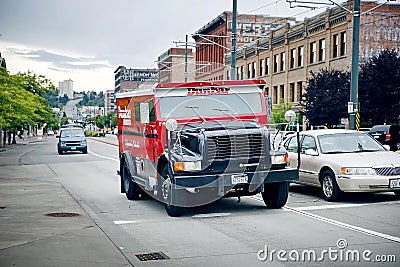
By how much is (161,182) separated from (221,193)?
4.68ft

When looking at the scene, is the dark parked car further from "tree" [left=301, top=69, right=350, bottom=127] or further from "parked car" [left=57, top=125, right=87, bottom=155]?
"parked car" [left=57, top=125, right=87, bottom=155]

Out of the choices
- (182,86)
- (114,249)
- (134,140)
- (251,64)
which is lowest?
(114,249)

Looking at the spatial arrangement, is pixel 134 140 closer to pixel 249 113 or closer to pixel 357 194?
pixel 249 113

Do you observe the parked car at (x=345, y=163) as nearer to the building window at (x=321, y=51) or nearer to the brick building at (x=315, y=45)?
the brick building at (x=315, y=45)

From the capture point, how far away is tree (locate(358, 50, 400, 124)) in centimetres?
3872

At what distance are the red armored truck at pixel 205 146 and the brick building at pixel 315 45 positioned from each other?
2746cm

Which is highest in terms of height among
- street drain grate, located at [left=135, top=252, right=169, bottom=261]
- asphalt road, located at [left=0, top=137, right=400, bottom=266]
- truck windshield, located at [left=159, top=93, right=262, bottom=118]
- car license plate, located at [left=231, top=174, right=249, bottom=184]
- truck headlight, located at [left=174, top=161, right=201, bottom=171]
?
truck windshield, located at [left=159, top=93, right=262, bottom=118]

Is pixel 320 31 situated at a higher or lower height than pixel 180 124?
higher

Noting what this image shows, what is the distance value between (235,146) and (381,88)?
1177 inches

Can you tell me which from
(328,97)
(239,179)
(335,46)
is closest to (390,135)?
(328,97)

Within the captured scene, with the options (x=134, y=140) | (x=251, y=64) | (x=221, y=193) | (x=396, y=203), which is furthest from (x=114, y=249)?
(x=251, y=64)

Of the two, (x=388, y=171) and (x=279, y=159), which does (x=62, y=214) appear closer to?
(x=279, y=159)

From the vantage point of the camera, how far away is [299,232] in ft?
33.0


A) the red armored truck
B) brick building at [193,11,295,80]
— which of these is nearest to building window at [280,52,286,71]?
brick building at [193,11,295,80]
